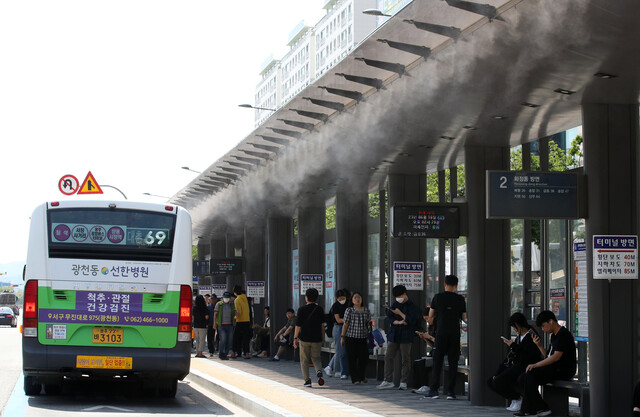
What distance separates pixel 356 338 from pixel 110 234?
19.6ft

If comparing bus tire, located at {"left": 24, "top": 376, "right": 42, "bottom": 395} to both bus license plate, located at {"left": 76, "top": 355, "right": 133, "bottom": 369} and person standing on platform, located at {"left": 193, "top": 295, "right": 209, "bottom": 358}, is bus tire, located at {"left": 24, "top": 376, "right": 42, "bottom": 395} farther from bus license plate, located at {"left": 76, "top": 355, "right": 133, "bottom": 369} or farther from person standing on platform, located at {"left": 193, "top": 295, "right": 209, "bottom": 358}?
person standing on platform, located at {"left": 193, "top": 295, "right": 209, "bottom": 358}

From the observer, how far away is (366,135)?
16.6m

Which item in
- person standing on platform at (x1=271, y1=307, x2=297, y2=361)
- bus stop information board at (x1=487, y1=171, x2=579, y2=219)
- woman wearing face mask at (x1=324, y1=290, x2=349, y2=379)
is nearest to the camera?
bus stop information board at (x1=487, y1=171, x2=579, y2=219)

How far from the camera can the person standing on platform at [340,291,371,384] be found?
62.7ft

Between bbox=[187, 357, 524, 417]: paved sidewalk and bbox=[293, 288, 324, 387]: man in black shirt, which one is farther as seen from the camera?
bbox=[293, 288, 324, 387]: man in black shirt

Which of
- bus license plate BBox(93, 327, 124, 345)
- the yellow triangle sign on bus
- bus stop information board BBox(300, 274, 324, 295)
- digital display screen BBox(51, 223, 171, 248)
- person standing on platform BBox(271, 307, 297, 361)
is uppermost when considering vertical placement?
the yellow triangle sign on bus

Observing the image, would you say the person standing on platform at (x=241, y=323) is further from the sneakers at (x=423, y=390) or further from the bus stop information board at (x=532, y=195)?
the bus stop information board at (x=532, y=195)

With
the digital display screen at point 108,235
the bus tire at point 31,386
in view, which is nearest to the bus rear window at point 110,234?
the digital display screen at point 108,235

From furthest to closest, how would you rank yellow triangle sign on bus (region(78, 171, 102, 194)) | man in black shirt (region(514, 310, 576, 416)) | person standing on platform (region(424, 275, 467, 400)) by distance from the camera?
yellow triangle sign on bus (region(78, 171, 102, 194)), person standing on platform (region(424, 275, 467, 400)), man in black shirt (region(514, 310, 576, 416))

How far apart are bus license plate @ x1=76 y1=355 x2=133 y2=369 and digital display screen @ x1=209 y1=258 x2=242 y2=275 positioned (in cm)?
2190

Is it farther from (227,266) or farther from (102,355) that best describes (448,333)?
(227,266)

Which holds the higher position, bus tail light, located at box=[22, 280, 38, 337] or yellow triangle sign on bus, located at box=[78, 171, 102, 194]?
yellow triangle sign on bus, located at box=[78, 171, 102, 194]

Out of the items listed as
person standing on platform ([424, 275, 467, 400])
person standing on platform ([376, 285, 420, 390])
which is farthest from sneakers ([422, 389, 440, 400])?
person standing on platform ([376, 285, 420, 390])

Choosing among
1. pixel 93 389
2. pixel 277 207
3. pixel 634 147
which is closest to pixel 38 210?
pixel 93 389
